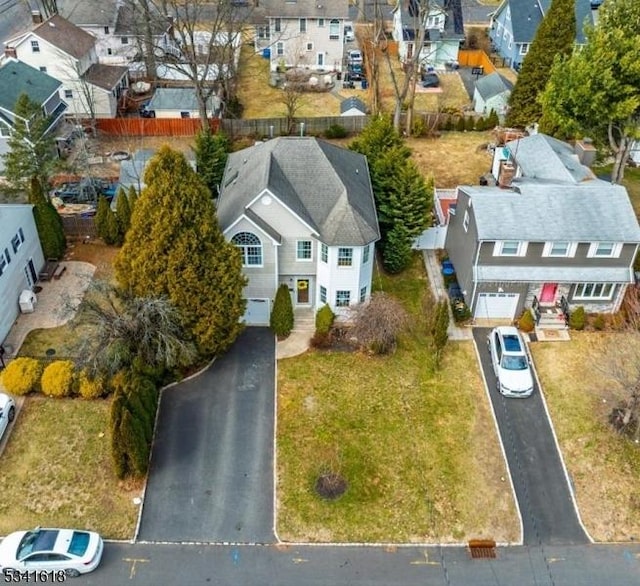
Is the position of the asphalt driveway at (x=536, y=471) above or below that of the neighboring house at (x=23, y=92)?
below

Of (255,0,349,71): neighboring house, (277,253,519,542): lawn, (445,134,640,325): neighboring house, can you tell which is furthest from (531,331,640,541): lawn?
(255,0,349,71): neighboring house

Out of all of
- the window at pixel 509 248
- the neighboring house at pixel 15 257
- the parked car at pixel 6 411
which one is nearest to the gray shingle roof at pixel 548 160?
the window at pixel 509 248

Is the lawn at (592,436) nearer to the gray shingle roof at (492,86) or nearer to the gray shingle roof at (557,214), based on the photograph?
the gray shingle roof at (557,214)

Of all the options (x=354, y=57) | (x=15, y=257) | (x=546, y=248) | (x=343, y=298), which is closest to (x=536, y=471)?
(x=546, y=248)

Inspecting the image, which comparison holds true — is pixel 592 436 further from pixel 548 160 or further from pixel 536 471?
pixel 548 160

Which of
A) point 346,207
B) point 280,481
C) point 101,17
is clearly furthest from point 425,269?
point 101,17

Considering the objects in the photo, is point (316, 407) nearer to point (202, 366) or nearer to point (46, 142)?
point (202, 366)
